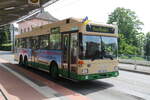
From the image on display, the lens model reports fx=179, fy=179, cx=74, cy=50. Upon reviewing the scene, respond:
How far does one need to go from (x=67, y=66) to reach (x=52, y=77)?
215 cm

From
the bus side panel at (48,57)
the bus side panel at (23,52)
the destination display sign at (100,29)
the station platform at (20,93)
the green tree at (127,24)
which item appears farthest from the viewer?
the green tree at (127,24)

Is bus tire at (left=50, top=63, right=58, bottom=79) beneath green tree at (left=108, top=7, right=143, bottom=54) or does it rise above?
beneath

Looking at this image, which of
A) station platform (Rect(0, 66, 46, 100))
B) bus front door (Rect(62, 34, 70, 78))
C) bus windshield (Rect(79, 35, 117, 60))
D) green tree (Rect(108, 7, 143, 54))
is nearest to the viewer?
station platform (Rect(0, 66, 46, 100))

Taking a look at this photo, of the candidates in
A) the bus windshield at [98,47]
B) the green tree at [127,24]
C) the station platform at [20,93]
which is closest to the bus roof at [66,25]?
the bus windshield at [98,47]

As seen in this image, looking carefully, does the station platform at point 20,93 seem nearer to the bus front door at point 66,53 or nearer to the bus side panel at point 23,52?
the bus front door at point 66,53

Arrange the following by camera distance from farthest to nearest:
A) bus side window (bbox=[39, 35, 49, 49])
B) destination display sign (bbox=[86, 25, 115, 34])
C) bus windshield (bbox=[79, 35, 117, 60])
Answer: bus side window (bbox=[39, 35, 49, 49])
destination display sign (bbox=[86, 25, 115, 34])
bus windshield (bbox=[79, 35, 117, 60])

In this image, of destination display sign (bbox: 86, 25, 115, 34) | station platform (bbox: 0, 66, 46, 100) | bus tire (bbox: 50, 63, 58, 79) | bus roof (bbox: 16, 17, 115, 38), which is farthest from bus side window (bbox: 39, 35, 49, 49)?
destination display sign (bbox: 86, 25, 115, 34)

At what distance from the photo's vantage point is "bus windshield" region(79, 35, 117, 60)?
26.0 feet

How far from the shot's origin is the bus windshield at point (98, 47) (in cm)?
792

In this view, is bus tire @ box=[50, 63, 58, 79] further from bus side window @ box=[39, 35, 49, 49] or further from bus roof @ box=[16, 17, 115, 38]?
bus roof @ box=[16, 17, 115, 38]

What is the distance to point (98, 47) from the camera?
838 cm

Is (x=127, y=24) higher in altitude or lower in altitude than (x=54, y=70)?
higher

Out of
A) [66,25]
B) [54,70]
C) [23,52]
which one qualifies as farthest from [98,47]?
[23,52]

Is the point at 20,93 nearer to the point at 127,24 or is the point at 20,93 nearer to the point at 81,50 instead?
the point at 81,50
